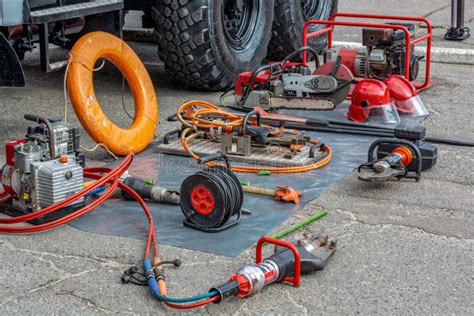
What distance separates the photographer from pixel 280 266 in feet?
12.0

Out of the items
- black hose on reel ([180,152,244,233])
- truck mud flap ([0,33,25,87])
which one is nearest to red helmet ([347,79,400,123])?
black hose on reel ([180,152,244,233])

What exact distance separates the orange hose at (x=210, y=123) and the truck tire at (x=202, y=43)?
748mm

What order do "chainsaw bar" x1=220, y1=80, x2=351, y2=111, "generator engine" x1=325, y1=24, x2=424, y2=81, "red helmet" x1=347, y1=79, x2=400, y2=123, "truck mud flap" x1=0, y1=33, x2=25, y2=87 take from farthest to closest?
"generator engine" x1=325, y1=24, x2=424, y2=81
"chainsaw bar" x1=220, y1=80, x2=351, y2=111
"red helmet" x1=347, y1=79, x2=400, y2=123
"truck mud flap" x1=0, y1=33, x2=25, y2=87

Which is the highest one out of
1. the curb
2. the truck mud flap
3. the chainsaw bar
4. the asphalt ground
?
the truck mud flap

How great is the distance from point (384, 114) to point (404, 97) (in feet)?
1.16

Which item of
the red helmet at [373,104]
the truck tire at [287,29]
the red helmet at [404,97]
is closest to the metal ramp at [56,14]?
the red helmet at [373,104]

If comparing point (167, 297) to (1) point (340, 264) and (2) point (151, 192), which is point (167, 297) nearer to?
(1) point (340, 264)

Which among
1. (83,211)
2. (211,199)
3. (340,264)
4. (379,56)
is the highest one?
(379,56)

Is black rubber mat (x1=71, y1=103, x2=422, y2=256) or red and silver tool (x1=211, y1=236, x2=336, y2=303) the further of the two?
black rubber mat (x1=71, y1=103, x2=422, y2=256)

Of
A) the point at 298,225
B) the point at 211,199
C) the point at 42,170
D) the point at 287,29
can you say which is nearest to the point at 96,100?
the point at 42,170

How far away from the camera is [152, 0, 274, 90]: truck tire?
7.10m

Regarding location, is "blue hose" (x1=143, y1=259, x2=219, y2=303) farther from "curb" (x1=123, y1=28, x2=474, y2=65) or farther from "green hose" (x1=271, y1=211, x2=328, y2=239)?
"curb" (x1=123, y1=28, x2=474, y2=65)

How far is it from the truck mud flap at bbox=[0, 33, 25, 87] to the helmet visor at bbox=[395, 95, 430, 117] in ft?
10.1

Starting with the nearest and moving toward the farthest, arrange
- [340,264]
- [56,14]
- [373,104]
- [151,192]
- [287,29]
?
[340,264] → [151,192] → [56,14] → [373,104] → [287,29]
